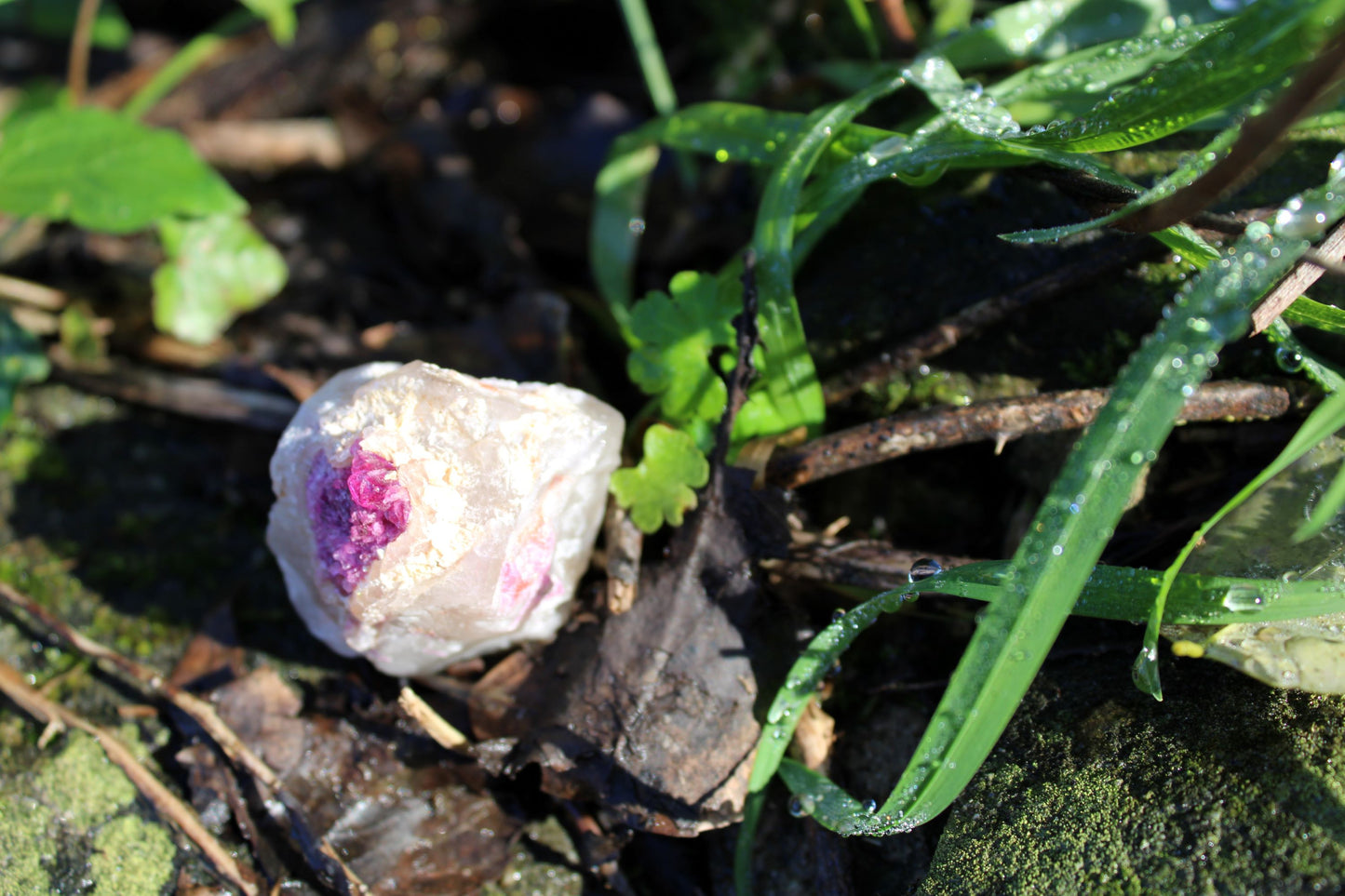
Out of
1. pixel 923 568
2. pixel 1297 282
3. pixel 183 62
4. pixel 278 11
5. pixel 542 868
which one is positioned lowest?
pixel 542 868

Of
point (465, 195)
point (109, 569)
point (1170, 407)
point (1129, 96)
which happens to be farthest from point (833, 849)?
point (465, 195)

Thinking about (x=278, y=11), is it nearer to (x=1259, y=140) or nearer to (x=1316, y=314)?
(x=1259, y=140)

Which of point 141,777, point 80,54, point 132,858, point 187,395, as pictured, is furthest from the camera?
point 80,54

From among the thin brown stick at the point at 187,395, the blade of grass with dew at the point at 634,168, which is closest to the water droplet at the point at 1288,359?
the blade of grass with dew at the point at 634,168

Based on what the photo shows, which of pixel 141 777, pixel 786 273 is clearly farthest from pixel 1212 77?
pixel 141 777

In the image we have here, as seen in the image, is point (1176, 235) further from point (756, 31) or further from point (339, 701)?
point (339, 701)

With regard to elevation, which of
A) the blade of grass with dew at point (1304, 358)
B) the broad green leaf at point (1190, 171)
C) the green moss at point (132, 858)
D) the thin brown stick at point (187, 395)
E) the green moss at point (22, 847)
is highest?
the broad green leaf at point (1190, 171)

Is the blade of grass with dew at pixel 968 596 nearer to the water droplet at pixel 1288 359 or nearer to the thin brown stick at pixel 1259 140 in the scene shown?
the water droplet at pixel 1288 359
